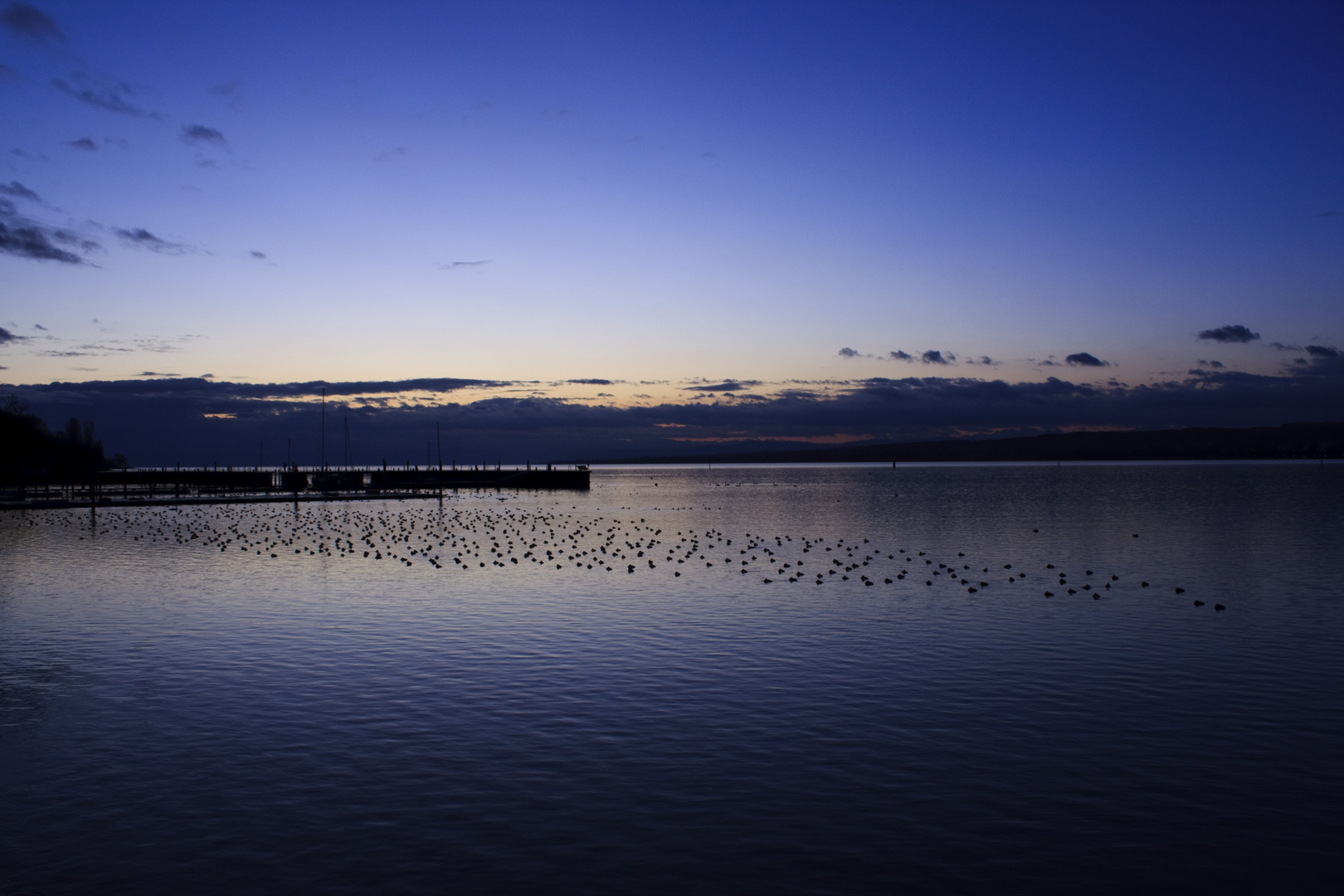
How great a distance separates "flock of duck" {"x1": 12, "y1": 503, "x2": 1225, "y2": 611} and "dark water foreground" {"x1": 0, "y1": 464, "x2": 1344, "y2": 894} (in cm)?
96

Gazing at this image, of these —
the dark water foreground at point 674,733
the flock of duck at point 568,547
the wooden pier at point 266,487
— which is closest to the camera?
the dark water foreground at point 674,733

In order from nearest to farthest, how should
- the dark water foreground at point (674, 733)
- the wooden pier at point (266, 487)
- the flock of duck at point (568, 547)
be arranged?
the dark water foreground at point (674, 733)
the flock of duck at point (568, 547)
the wooden pier at point (266, 487)

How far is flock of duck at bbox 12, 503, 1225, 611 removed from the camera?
31.4m

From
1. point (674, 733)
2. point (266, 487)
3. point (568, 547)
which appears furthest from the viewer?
point (266, 487)

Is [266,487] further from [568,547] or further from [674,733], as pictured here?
[674,733]

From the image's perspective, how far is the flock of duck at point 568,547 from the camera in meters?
31.4

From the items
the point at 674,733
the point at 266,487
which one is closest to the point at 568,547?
the point at 674,733

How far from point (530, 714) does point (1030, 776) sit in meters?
7.39

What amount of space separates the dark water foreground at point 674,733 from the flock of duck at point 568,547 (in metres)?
0.96

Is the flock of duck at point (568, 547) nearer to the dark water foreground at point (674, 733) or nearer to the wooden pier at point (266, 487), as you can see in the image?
the dark water foreground at point (674, 733)

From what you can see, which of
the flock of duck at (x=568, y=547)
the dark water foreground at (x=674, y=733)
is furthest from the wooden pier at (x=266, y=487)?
the dark water foreground at (x=674, y=733)

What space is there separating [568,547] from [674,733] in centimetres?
3062

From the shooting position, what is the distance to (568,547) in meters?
43.4

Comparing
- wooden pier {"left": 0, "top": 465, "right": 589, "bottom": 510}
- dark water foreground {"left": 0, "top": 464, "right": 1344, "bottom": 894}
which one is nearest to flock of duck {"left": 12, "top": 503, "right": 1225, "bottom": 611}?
dark water foreground {"left": 0, "top": 464, "right": 1344, "bottom": 894}
